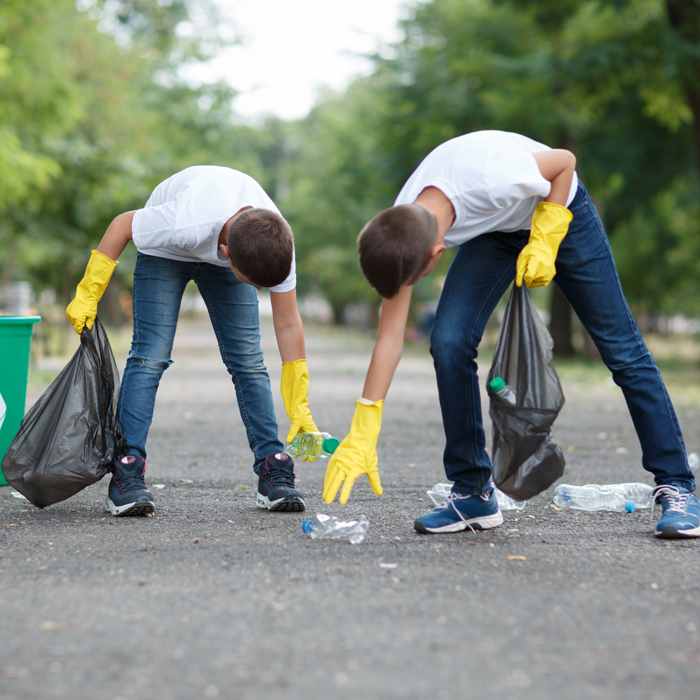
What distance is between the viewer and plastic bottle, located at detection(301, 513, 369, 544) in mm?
3207

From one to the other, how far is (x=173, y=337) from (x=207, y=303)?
27 cm

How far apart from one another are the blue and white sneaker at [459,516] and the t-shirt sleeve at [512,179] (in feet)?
3.69

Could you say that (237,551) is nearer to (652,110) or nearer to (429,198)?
(429,198)

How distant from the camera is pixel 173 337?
11.9 ft

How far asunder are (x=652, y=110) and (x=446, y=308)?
462 inches

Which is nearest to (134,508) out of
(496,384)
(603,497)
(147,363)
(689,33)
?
(147,363)

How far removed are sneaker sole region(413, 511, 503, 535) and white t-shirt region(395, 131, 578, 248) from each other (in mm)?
1055

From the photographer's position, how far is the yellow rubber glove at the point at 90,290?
360 centimetres

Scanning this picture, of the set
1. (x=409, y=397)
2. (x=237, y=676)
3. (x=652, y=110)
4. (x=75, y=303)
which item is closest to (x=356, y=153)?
(x=652, y=110)

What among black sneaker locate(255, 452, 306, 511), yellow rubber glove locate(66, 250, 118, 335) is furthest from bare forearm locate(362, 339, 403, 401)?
yellow rubber glove locate(66, 250, 118, 335)

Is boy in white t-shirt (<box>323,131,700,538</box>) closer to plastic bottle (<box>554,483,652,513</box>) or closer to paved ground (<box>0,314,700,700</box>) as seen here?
paved ground (<box>0,314,700,700</box>)

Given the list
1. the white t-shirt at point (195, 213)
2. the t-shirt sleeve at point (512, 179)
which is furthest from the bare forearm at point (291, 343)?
the t-shirt sleeve at point (512, 179)

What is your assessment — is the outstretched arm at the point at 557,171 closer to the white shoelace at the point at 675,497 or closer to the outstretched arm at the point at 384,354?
the outstretched arm at the point at 384,354

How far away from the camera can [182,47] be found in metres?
26.6
